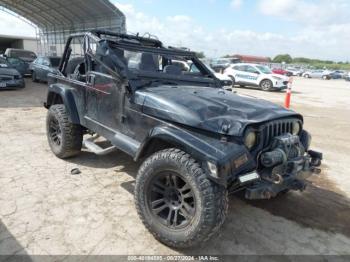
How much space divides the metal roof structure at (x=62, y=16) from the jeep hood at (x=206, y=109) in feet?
51.4

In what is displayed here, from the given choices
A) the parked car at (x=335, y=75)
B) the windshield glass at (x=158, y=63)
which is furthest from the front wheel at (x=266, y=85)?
the parked car at (x=335, y=75)

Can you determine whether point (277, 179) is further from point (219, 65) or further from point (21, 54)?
point (219, 65)

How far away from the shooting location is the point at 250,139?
294 cm

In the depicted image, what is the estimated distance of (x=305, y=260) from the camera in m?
2.94

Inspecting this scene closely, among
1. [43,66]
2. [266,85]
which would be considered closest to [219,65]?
[266,85]

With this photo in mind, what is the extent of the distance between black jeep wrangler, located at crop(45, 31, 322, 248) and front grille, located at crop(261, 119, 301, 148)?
0.01m

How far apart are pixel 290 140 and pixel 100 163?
3.01 meters

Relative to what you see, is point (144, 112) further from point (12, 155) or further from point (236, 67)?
point (236, 67)

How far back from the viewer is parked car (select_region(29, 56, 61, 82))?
14391 millimetres

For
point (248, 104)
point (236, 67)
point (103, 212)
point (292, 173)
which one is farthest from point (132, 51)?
point (236, 67)

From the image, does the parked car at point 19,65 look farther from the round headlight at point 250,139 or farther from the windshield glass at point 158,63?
the round headlight at point 250,139

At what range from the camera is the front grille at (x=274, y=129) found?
10.2 ft

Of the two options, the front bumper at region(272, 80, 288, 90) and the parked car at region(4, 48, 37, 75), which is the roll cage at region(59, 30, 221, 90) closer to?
the front bumper at region(272, 80, 288, 90)

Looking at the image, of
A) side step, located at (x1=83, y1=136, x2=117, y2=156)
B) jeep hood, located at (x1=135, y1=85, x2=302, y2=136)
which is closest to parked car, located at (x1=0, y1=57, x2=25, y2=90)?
side step, located at (x1=83, y1=136, x2=117, y2=156)
